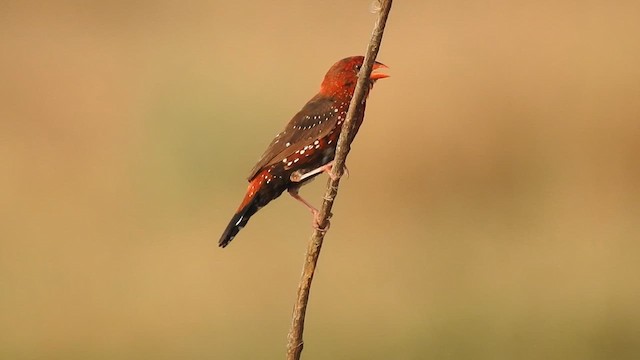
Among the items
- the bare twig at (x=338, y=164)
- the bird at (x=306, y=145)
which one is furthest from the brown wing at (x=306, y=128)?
the bare twig at (x=338, y=164)

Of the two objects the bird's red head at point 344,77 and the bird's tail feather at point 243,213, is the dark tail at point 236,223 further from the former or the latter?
the bird's red head at point 344,77

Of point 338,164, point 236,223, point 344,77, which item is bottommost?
point 236,223

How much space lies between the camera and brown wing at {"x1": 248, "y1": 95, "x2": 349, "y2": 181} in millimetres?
1329

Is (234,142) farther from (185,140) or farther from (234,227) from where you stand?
(234,227)

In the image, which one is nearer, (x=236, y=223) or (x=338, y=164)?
(x=338, y=164)

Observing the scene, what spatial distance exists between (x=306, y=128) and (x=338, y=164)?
0.67 feet

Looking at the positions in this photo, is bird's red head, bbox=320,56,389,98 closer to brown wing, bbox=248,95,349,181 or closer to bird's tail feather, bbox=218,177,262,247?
brown wing, bbox=248,95,349,181

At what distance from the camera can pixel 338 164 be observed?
45.4 inches

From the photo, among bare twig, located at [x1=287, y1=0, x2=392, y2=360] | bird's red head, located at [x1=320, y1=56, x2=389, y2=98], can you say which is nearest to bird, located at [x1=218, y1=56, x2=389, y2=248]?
bird's red head, located at [x1=320, y1=56, x2=389, y2=98]

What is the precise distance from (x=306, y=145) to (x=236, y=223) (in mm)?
178

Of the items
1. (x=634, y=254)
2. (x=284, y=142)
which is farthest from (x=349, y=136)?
(x=634, y=254)

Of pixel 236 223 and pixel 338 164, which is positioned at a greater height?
pixel 338 164

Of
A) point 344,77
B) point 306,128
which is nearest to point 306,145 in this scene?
point 306,128

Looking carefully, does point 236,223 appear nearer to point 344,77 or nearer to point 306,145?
point 306,145
